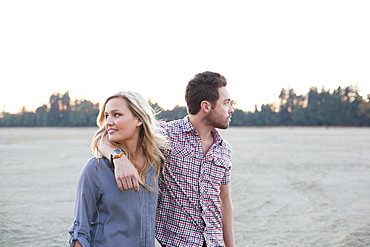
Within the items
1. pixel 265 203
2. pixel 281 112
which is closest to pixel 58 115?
pixel 281 112

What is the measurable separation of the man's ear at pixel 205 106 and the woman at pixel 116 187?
398 millimetres

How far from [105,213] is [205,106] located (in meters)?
0.98

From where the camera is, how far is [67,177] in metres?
12.2

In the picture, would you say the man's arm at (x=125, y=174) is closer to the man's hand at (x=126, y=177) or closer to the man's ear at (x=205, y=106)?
the man's hand at (x=126, y=177)

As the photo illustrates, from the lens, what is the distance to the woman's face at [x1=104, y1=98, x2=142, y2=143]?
2211 mm

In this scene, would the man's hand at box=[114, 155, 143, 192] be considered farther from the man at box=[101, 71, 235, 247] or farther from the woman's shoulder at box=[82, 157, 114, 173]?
the man at box=[101, 71, 235, 247]

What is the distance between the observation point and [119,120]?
86.6 inches

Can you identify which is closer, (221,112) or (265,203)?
(221,112)

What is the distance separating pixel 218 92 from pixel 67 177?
10466 millimetres

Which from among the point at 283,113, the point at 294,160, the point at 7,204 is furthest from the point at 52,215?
the point at 283,113

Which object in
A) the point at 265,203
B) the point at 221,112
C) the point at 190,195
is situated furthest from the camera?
the point at 265,203

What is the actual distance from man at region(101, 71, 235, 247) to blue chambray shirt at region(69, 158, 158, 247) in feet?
1.19

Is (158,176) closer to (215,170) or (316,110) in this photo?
(215,170)

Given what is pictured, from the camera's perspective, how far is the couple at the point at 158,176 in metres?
2.06
